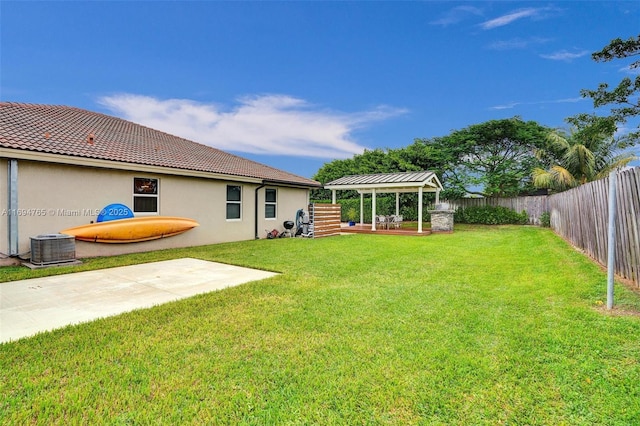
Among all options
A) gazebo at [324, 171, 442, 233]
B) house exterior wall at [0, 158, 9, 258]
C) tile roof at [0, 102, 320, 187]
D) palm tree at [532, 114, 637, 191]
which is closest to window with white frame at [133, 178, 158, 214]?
tile roof at [0, 102, 320, 187]

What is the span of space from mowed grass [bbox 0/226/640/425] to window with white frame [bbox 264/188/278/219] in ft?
29.0

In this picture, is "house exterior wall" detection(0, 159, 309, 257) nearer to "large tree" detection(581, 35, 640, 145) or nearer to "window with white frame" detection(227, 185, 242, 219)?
"window with white frame" detection(227, 185, 242, 219)

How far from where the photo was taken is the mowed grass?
7.02 feet

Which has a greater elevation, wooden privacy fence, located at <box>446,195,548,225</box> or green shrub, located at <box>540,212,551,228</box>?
wooden privacy fence, located at <box>446,195,548,225</box>

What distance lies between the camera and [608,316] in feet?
12.3

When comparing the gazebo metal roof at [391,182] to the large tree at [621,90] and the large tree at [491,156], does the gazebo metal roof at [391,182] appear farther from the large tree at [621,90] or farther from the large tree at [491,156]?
the large tree at [621,90]

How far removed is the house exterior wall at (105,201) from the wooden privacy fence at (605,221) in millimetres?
10672

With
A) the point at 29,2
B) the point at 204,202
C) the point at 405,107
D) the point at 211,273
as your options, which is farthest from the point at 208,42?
the point at 405,107

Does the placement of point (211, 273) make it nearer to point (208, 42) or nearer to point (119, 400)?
point (119, 400)

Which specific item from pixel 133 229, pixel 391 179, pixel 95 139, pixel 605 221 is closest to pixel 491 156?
pixel 391 179

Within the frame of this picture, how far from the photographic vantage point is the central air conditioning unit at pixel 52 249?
6832mm

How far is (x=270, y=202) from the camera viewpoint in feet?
45.6

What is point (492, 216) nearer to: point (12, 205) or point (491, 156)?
point (491, 156)

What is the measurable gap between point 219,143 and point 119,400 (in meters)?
17.3
